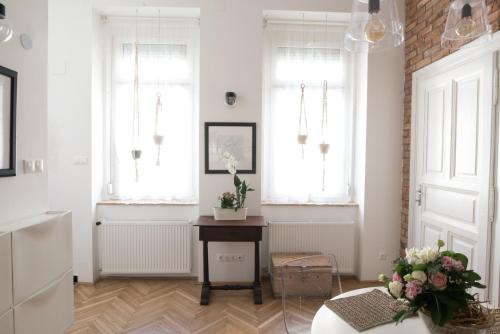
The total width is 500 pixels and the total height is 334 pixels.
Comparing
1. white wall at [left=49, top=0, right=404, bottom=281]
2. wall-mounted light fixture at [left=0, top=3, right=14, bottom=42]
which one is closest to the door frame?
white wall at [left=49, top=0, right=404, bottom=281]

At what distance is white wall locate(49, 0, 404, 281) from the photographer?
337 cm

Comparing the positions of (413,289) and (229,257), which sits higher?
(413,289)

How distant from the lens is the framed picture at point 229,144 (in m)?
3.42

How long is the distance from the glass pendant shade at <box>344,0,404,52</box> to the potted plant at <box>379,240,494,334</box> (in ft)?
3.33

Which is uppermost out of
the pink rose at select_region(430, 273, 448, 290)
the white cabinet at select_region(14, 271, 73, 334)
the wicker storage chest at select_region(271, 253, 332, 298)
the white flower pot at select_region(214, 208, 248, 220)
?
the pink rose at select_region(430, 273, 448, 290)

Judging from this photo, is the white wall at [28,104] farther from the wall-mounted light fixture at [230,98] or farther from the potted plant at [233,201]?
the wall-mounted light fixture at [230,98]

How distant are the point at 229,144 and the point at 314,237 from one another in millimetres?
1436

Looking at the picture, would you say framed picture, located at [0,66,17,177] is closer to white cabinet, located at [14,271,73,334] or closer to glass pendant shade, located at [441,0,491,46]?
white cabinet, located at [14,271,73,334]

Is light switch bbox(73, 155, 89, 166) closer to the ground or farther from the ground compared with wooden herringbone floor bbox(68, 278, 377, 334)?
farther from the ground

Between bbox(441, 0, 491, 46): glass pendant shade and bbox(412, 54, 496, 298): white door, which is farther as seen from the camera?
bbox(412, 54, 496, 298): white door

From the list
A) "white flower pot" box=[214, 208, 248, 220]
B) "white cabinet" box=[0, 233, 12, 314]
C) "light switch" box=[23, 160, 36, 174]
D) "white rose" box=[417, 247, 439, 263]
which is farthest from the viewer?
"white flower pot" box=[214, 208, 248, 220]

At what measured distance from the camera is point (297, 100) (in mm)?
3717

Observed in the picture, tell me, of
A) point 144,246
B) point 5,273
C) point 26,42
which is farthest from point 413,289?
point 144,246

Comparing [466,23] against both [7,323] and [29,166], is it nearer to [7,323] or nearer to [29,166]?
[29,166]
